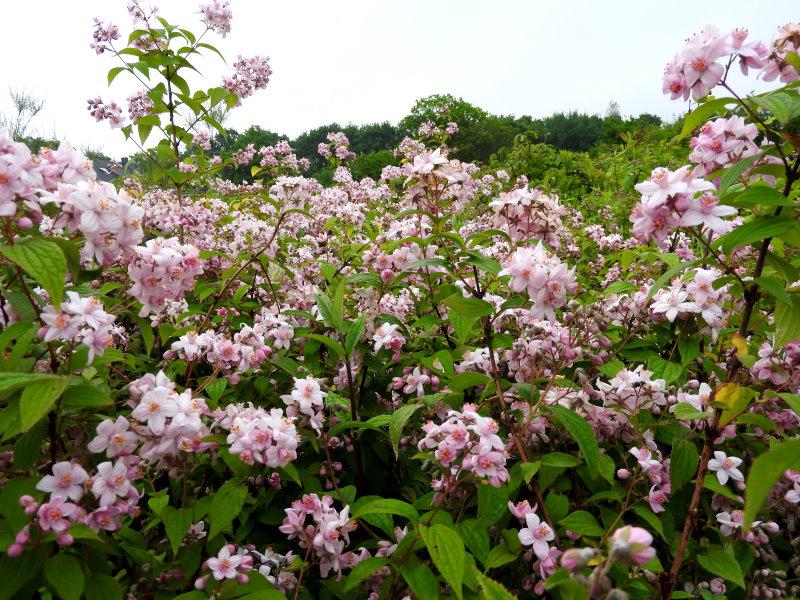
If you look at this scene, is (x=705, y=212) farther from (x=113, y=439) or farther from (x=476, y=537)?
(x=113, y=439)

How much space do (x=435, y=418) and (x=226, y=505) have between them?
111 cm

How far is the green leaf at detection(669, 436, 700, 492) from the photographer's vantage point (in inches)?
75.1

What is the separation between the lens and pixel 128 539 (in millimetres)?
1906

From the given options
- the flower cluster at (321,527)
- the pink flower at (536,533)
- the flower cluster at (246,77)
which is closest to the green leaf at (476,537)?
the pink flower at (536,533)

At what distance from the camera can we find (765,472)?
2.95 ft

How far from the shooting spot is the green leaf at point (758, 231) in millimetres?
1562

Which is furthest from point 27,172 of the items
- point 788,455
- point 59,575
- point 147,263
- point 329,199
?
point 329,199

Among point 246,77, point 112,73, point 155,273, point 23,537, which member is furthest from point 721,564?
point 246,77

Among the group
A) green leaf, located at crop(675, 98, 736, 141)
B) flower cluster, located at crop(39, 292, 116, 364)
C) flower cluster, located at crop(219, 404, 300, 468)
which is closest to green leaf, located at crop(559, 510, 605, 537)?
flower cluster, located at crop(219, 404, 300, 468)

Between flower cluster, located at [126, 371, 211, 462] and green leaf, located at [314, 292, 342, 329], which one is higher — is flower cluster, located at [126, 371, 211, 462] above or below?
below

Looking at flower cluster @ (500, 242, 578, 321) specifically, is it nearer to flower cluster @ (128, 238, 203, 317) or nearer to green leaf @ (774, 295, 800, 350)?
green leaf @ (774, 295, 800, 350)

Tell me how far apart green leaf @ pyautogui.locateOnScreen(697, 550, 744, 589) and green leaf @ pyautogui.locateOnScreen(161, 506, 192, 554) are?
1728 millimetres

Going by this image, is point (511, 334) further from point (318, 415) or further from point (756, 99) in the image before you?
point (756, 99)

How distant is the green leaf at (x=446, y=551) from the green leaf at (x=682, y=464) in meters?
0.92
